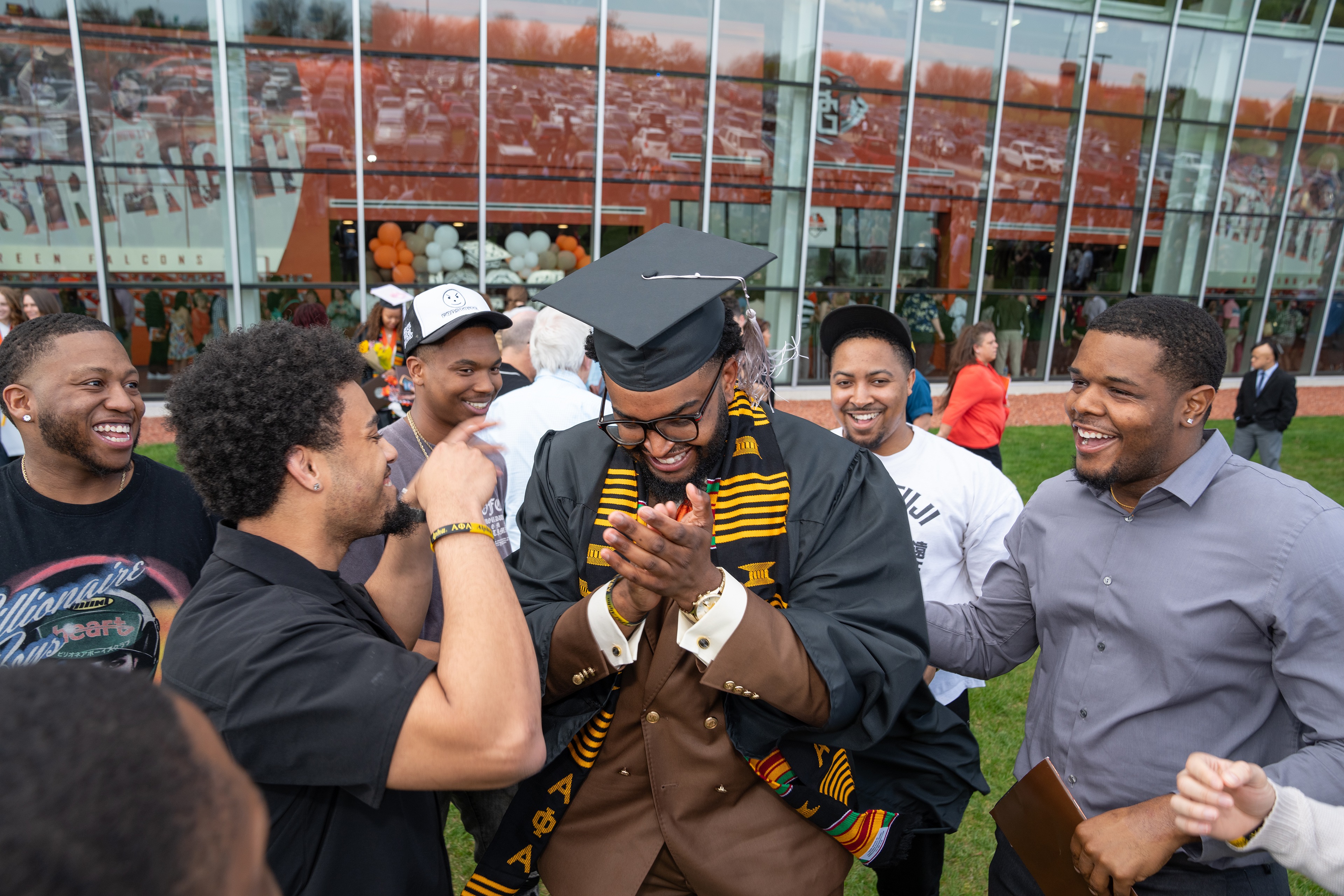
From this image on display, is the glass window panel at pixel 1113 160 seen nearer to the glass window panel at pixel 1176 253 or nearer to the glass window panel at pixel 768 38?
the glass window panel at pixel 1176 253

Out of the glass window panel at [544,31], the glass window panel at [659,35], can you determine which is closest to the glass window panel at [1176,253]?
the glass window panel at [659,35]

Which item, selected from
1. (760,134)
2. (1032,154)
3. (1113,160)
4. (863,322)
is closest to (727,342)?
(863,322)

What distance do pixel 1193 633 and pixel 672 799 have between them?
4.32ft

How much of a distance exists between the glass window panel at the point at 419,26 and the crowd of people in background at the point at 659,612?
11887 mm

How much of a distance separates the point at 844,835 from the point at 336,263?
42.4 ft

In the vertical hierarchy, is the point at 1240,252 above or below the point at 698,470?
above

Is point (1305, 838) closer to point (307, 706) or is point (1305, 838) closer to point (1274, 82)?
point (307, 706)

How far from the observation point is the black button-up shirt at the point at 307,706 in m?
1.46

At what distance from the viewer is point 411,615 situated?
7.52ft

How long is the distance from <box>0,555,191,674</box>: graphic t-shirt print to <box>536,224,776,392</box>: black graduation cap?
149 centimetres

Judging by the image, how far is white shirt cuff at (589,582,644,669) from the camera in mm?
1839

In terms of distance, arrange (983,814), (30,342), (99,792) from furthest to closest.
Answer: (983,814) → (30,342) → (99,792)

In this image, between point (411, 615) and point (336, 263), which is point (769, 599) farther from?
point (336, 263)

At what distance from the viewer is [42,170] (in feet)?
38.3
